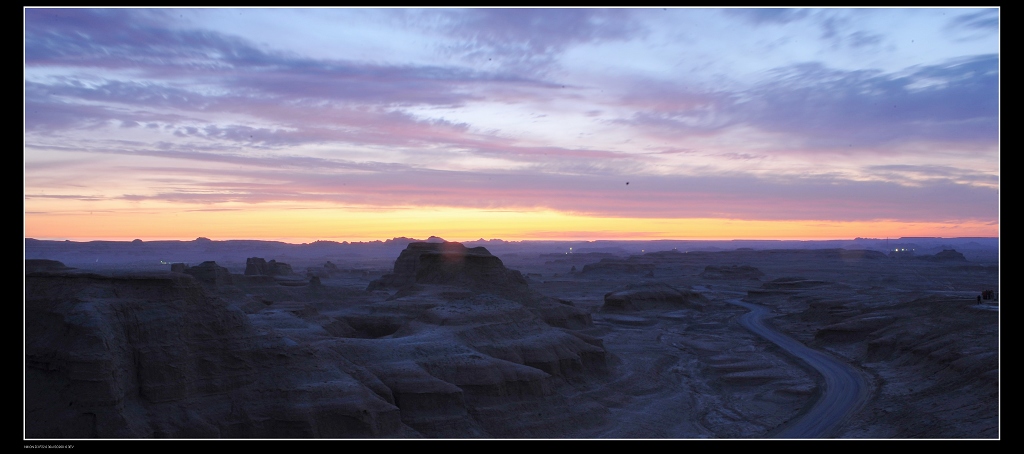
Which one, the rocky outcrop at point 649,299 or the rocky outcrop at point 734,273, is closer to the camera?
the rocky outcrop at point 649,299

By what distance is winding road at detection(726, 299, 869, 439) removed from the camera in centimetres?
3706

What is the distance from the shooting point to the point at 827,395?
45.3 m

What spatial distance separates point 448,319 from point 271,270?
302ft

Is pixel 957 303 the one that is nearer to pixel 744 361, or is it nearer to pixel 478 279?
pixel 744 361

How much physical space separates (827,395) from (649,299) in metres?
56.5

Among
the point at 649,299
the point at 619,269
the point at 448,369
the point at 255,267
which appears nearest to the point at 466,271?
the point at 448,369

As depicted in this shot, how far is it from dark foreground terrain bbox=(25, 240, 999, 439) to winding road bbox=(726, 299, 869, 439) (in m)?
0.51

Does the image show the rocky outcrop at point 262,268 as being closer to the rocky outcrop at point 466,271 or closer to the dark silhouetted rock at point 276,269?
the dark silhouetted rock at point 276,269

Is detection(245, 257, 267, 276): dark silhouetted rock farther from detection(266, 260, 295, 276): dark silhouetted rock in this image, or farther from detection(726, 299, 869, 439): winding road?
detection(726, 299, 869, 439): winding road

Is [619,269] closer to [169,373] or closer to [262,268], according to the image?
[262,268]

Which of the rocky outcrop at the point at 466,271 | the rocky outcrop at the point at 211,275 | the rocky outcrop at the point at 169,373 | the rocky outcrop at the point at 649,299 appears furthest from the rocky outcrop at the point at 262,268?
the rocky outcrop at the point at 169,373

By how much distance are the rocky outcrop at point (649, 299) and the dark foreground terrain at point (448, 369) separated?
25.8m

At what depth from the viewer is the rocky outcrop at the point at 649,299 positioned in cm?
9869

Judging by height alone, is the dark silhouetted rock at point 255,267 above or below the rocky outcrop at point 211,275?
below
